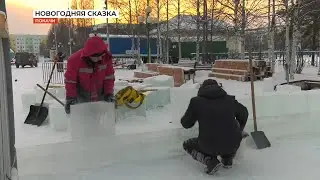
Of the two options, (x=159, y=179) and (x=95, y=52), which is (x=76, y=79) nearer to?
(x=95, y=52)

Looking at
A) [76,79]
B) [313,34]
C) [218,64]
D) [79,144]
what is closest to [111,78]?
[76,79]

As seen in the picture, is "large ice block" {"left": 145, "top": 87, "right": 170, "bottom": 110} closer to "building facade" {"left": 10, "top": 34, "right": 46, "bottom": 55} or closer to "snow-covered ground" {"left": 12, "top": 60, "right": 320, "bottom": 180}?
"snow-covered ground" {"left": 12, "top": 60, "right": 320, "bottom": 180}

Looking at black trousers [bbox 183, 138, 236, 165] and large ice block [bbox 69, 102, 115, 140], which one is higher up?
large ice block [bbox 69, 102, 115, 140]

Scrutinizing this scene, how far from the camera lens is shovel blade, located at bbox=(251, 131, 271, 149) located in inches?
224

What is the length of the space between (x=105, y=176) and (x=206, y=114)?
1.36 meters

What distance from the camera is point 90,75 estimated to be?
202 inches

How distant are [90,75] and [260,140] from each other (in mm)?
2477

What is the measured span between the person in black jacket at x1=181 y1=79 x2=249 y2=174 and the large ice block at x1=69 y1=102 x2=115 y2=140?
1.07 m

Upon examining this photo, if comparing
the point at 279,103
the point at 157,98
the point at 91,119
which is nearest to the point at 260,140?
the point at 279,103

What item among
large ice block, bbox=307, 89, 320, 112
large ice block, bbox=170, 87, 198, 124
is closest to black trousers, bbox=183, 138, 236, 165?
large ice block, bbox=170, 87, 198, 124

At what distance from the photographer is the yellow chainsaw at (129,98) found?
7703 mm

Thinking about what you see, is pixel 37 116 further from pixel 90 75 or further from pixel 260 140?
pixel 260 140

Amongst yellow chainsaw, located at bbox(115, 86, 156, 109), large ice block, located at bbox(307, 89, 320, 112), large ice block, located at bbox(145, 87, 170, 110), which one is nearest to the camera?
large ice block, located at bbox(307, 89, 320, 112)

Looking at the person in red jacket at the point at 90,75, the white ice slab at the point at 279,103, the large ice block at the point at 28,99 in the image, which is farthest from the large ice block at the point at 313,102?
the large ice block at the point at 28,99
